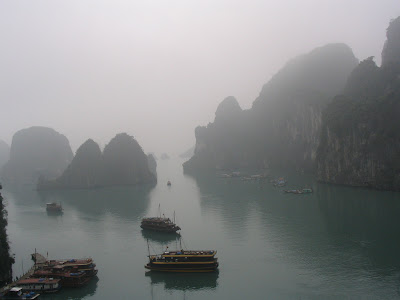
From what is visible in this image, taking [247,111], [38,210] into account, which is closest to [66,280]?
[38,210]

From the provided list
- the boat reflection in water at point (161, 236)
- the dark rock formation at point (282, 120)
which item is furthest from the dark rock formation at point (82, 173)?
the boat reflection in water at point (161, 236)

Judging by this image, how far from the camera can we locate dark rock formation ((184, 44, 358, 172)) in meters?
128

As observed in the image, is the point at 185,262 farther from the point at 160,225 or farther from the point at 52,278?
the point at 160,225

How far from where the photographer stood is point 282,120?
144375 millimetres

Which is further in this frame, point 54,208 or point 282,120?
point 282,120

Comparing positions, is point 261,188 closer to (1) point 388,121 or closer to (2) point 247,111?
(1) point 388,121

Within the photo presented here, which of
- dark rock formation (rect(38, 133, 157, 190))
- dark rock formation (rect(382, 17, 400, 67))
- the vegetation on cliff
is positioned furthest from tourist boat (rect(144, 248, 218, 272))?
dark rock formation (rect(382, 17, 400, 67))

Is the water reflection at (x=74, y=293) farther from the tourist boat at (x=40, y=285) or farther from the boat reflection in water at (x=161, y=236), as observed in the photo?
the boat reflection in water at (x=161, y=236)

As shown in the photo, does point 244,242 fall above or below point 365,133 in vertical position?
below

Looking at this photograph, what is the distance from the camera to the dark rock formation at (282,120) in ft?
420

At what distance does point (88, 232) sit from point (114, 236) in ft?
19.8

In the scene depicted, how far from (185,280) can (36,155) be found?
15823 cm

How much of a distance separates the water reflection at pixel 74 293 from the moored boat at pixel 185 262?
541 cm

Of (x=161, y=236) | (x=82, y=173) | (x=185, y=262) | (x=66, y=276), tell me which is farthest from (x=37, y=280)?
(x=82, y=173)
